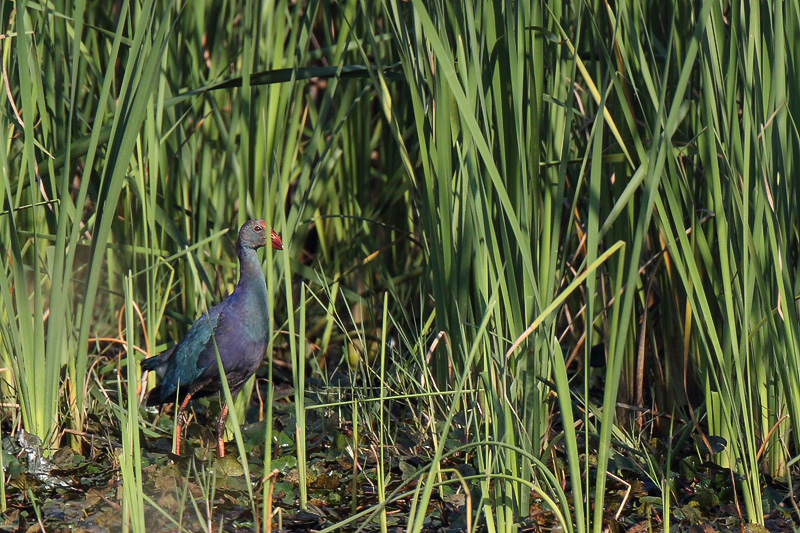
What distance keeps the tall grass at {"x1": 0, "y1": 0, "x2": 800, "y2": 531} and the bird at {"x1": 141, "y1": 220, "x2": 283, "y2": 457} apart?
0.37 feet

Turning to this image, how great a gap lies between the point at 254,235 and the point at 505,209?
1.67 metres

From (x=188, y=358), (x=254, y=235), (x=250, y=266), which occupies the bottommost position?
(x=188, y=358)

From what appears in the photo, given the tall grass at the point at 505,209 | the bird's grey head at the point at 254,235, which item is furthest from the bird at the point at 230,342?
the tall grass at the point at 505,209

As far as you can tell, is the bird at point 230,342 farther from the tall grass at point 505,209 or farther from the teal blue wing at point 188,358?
the tall grass at point 505,209

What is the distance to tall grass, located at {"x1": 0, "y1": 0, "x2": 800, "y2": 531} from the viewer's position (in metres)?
2.11

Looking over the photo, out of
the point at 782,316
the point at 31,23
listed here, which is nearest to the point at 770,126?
the point at 782,316

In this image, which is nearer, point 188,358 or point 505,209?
point 505,209

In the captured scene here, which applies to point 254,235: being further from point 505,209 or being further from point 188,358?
point 505,209

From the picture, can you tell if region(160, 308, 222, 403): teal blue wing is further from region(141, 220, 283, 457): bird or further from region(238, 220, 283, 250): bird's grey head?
region(238, 220, 283, 250): bird's grey head

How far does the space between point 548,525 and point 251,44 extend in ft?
6.16

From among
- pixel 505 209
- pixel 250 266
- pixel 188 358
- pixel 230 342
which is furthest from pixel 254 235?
pixel 505 209

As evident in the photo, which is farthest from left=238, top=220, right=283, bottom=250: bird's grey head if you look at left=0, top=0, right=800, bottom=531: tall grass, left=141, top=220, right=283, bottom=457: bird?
left=0, top=0, right=800, bottom=531: tall grass

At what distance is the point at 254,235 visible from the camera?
3.42 m

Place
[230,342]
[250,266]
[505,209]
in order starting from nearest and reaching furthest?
[505,209] → [230,342] → [250,266]
